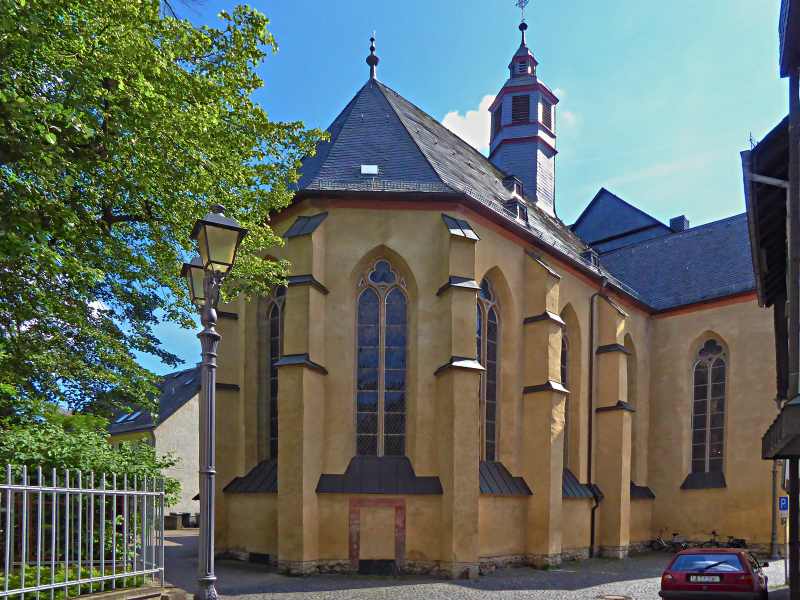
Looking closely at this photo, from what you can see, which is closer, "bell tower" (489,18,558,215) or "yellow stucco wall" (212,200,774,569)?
"yellow stucco wall" (212,200,774,569)

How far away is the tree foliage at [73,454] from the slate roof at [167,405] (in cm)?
2421

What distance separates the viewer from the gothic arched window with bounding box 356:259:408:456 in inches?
619

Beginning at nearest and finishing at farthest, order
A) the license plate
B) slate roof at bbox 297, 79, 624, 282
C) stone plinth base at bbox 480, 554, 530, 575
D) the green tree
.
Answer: the green tree, the license plate, stone plinth base at bbox 480, 554, 530, 575, slate roof at bbox 297, 79, 624, 282

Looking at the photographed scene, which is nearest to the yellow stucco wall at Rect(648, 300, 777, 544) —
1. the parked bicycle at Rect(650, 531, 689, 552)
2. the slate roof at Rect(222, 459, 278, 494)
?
the parked bicycle at Rect(650, 531, 689, 552)

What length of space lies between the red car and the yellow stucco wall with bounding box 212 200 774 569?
4507 millimetres

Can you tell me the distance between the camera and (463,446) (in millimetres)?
14719

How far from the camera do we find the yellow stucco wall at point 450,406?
1463 cm

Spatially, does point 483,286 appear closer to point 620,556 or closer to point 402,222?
point 402,222

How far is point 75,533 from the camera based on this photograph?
25.7ft

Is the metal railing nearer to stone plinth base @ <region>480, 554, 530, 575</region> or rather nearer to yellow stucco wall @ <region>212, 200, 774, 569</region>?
yellow stucco wall @ <region>212, 200, 774, 569</region>

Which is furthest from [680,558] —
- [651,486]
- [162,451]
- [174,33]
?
[162,451]

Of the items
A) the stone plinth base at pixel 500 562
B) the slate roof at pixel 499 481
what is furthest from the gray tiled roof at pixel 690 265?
the stone plinth base at pixel 500 562

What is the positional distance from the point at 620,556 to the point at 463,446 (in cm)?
804

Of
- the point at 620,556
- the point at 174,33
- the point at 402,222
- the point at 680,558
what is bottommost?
the point at 620,556
